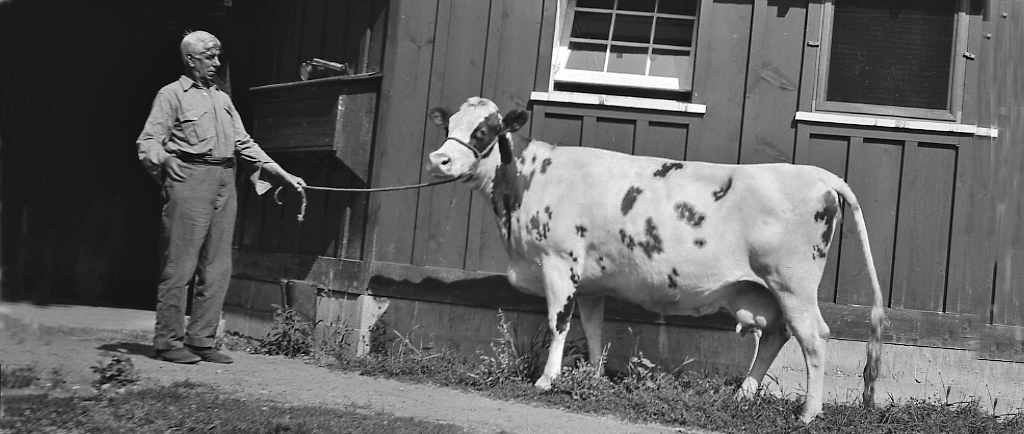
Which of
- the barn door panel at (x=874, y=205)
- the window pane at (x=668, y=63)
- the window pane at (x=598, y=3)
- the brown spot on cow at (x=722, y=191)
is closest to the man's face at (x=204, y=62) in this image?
the window pane at (x=598, y=3)

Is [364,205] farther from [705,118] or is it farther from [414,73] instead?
[705,118]

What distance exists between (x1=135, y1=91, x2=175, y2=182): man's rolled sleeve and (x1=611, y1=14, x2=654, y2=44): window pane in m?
3.35

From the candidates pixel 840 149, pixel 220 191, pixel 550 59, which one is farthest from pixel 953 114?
pixel 220 191

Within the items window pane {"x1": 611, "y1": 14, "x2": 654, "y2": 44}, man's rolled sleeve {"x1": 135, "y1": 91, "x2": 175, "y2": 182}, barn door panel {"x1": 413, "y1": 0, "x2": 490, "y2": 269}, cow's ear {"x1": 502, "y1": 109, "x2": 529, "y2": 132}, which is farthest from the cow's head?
man's rolled sleeve {"x1": 135, "y1": 91, "x2": 175, "y2": 182}

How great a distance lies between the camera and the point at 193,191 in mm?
6914

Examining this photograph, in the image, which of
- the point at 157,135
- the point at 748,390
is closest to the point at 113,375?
the point at 157,135

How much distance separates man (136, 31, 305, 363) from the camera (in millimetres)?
6863

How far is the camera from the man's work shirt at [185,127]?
6.80 m

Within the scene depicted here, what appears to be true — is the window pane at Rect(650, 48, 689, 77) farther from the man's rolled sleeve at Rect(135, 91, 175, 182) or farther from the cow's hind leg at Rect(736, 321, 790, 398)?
the man's rolled sleeve at Rect(135, 91, 175, 182)

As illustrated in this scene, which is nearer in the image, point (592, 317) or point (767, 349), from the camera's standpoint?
point (767, 349)

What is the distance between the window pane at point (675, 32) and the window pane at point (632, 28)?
85 millimetres

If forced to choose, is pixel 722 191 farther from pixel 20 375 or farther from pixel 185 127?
pixel 20 375

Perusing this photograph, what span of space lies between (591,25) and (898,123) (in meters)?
2.41

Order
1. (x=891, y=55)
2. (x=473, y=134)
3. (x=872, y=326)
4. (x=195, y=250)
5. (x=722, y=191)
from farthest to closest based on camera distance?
(x=891, y=55) < (x=195, y=250) < (x=473, y=134) < (x=722, y=191) < (x=872, y=326)
